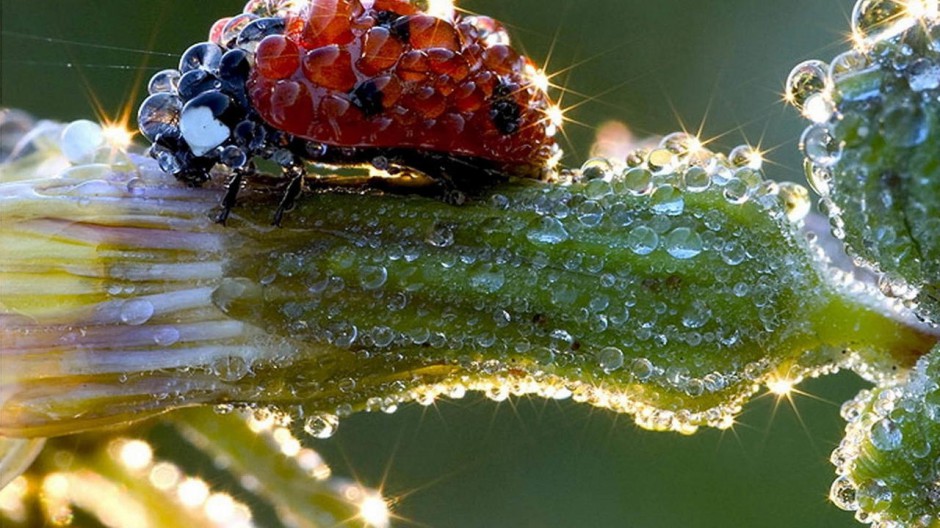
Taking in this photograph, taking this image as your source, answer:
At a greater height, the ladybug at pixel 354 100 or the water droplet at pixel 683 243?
the ladybug at pixel 354 100

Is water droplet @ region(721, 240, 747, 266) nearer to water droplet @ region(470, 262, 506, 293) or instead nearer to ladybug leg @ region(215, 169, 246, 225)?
water droplet @ region(470, 262, 506, 293)

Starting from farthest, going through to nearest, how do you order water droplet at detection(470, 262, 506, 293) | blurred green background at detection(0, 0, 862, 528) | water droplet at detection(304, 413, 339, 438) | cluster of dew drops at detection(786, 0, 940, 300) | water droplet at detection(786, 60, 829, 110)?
blurred green background at detection(0, 0, 862, 528), water droplet at detection(304, 413, 339, 438), water droplet at detection(470, 262, 506, 293), water droplet at detection(786, 60, 829, 110), cluster of dew drops at detection(786, 0, 940, 300)

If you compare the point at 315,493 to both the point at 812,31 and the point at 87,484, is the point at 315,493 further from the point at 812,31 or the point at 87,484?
the point at 812,31

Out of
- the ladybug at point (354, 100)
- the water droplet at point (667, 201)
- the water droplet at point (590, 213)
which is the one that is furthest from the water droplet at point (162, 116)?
the water droplet at point (667, 201)

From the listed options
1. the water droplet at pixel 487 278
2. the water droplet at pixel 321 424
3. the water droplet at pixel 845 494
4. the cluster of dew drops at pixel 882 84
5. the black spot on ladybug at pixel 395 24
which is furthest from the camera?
the water droplet at pixel 321 424

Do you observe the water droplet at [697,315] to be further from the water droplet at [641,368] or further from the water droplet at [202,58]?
the water droplet at [202,58]

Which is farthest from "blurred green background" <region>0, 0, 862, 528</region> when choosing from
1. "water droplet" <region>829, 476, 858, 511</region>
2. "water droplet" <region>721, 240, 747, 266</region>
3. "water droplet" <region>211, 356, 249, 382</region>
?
"water droplet" <region>829, 476, 858, 511</region>

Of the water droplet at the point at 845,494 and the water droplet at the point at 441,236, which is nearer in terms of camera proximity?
the water droplet at the point at 845,494
